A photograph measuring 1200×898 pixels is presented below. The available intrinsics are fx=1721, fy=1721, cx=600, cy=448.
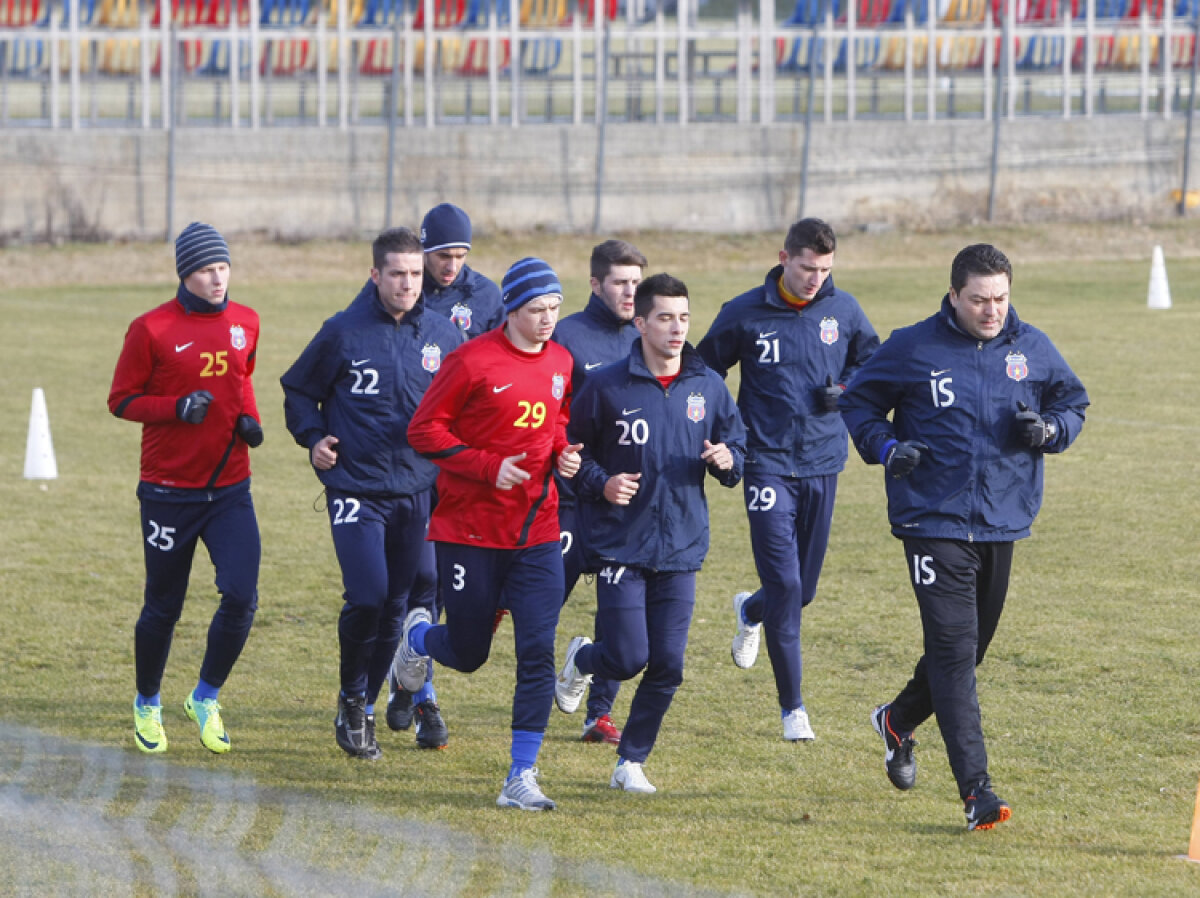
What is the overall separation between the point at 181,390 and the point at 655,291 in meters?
2.22

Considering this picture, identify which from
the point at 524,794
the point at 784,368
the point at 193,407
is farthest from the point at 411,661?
the point at 784,368

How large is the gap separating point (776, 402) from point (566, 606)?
3.02m

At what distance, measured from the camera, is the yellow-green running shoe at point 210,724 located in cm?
783

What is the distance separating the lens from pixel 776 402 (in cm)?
834

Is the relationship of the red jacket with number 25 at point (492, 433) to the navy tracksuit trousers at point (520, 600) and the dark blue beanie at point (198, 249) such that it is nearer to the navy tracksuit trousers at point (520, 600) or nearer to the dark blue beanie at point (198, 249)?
the navy tracksuit trousers at point (520, 600)

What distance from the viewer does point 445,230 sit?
8.53 metres

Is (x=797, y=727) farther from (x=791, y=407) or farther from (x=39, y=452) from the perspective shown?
(x=39, y=452)

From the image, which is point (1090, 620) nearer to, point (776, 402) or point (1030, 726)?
point (1030, 726)

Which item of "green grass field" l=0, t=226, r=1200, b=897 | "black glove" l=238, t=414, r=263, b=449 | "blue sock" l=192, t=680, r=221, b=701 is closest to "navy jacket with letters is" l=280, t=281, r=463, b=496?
"black glove" l=238, t=414, r=263, b=449

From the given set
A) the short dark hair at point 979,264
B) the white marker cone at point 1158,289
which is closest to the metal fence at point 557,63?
the white marker cone at point 1158,289

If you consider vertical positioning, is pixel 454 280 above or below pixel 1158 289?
above

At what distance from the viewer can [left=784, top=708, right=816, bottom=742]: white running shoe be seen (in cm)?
793

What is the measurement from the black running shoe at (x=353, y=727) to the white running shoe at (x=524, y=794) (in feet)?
3.43

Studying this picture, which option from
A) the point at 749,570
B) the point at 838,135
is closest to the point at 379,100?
the point at 838,135
